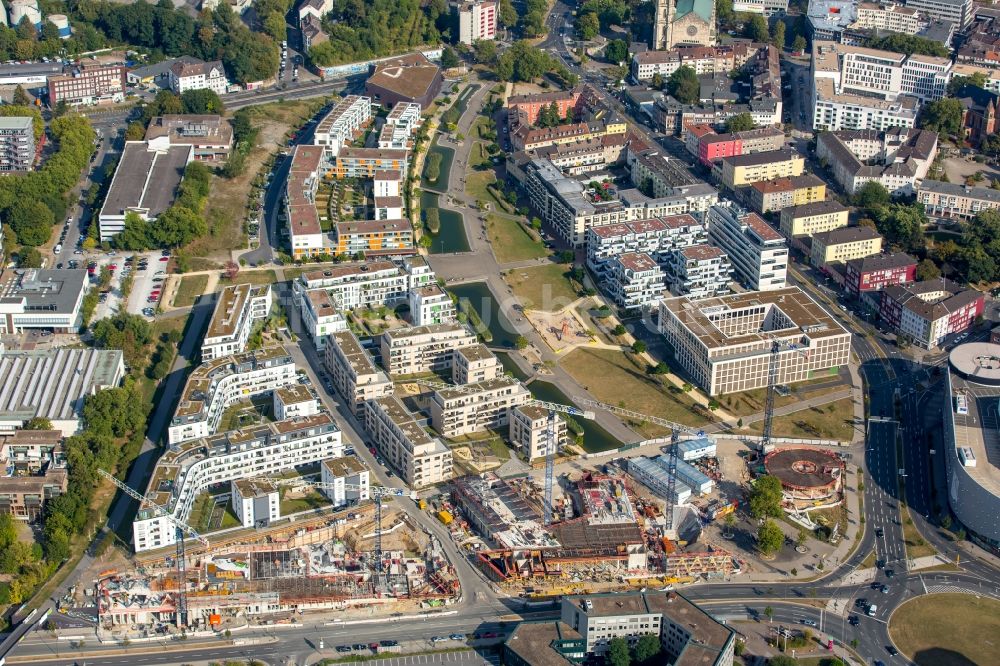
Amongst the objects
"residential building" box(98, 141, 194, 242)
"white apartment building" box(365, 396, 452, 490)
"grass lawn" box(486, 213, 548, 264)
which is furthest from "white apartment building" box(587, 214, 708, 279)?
"residential building" box(98, 141, 194, 242)

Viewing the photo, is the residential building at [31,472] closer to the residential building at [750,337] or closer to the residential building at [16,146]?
the residential building at [16,146]

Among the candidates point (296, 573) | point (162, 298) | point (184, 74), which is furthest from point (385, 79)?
point (296, 573)

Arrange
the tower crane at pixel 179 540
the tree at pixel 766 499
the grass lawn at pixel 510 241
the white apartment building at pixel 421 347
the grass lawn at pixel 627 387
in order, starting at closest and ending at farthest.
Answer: the tower crane at pixel 179 540 < the tree at pixel 766 499 < the grass lawn at pixel 627 387 < the white apartment building at pixel 421 347 < the grass lawn at pixel 510 241

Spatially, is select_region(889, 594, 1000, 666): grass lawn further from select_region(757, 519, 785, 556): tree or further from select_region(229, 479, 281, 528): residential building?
select_region(229, 479, 281, 528): residential building

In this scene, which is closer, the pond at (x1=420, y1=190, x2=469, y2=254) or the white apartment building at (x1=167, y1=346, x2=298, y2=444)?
the white apartment building at (x1=167, y1=346, x2=298, y2=444)

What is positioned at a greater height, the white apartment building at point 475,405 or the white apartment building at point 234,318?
the white apartment building at point 234,318

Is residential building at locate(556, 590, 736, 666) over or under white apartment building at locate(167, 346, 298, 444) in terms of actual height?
under

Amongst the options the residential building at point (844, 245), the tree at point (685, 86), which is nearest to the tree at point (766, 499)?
the residential building at point (844, 245)

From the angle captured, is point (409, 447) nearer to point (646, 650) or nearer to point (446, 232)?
point (646, 650)
